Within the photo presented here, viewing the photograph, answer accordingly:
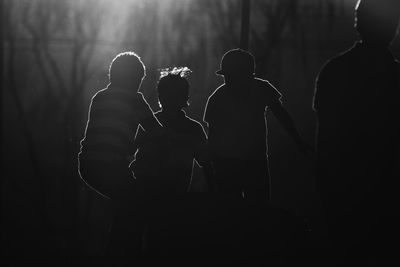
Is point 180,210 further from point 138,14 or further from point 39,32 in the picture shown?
point 39,32

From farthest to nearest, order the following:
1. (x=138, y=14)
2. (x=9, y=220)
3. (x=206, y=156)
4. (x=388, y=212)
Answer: (x=9, y=220), (x=138, y=14), (x=206, y=156), (x=388, y=212)

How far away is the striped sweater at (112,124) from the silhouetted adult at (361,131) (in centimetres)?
118

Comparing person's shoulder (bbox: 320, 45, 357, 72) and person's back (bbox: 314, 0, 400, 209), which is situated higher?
person's shoulder (bbox: 320, 45, 357, 72)

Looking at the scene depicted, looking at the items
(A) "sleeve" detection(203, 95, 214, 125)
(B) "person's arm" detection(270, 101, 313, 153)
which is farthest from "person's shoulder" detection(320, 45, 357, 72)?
(A) "sleeve" detection(203, 95, 214, 125)

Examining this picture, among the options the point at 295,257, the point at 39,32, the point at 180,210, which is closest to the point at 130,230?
the point at 180,210

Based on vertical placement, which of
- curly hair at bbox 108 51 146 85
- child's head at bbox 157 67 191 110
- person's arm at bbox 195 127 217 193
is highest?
curly hair at bbox 108 51 146 85

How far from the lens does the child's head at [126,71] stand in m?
4.07

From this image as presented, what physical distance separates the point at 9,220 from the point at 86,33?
1050 centimetres

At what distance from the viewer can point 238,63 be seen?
4504 mm

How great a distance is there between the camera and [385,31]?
11.3 ft

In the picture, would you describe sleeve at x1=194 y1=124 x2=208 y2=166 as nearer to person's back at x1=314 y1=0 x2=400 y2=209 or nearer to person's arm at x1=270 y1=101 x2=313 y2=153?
person's arm at x1=270 y1=101 x2=313 y2=153

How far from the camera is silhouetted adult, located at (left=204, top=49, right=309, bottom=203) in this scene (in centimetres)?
453

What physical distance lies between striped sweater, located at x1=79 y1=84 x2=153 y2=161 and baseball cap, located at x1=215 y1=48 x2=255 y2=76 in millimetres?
787

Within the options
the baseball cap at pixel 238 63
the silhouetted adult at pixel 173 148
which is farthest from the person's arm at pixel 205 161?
the baseball cap at pixel 238 63
